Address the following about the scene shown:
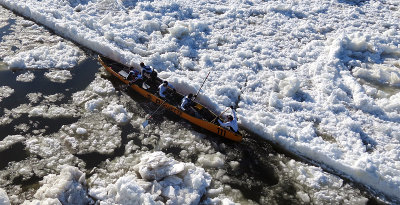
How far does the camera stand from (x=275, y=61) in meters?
12.8

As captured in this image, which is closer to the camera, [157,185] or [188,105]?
[157,185]

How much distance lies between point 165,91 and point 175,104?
1.85ft

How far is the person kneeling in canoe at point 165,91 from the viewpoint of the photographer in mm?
10479

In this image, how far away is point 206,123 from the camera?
31.7ft

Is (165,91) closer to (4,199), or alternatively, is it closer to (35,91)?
(35,91)

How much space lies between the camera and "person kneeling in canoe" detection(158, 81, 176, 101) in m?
10.5

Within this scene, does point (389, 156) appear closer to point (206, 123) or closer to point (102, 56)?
point (206, 123)

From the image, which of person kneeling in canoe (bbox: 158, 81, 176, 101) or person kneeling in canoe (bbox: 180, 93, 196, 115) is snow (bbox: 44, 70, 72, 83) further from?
person kneeling in canoe (bbox: 180, 93, 196, 115)

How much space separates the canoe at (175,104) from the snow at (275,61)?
1.69ft

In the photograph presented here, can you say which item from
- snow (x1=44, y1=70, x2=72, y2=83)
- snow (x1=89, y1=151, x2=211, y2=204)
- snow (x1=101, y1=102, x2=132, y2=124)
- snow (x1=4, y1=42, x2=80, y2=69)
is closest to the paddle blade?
snow (x1=101, y1=102, x2=132, y2=124)

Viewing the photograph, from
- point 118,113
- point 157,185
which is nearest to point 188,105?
point 118,113

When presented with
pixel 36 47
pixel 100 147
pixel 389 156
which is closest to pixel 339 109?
pixel 389 156

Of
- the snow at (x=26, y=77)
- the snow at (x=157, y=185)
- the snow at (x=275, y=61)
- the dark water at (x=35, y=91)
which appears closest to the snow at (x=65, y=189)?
the snow at (x=157, y=185)

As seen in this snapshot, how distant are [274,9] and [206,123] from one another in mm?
9337
